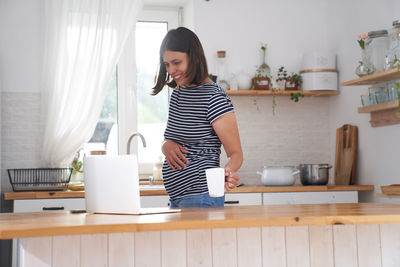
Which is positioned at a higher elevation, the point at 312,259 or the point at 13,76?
the point at 13,76

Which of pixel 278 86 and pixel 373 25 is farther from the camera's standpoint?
pixel 278 86

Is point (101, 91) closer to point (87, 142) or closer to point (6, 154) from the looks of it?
point (87, 142)

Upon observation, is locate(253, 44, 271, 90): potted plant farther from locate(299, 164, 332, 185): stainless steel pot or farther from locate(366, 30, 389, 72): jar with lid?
locate(366, 30, 389, 72): jar with lid

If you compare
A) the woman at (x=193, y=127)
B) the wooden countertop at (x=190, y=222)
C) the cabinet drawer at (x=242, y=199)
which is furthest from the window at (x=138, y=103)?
the wooden countertop at (x=190, y=222)

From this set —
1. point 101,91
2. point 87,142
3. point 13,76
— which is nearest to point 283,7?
point 101,91

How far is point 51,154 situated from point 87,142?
0.43m

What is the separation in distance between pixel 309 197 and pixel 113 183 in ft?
7.85

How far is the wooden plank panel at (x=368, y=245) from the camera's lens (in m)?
2.02

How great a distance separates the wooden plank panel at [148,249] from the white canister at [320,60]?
9.97 feet

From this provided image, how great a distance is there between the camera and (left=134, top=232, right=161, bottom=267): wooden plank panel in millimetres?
1859

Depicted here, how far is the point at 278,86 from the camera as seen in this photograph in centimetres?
463

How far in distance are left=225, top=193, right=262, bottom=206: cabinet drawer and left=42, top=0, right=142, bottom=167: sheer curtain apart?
3.95ft

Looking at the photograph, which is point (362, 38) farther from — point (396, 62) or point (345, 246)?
point (345, 246)

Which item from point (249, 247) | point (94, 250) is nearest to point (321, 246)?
point (249, 247)
